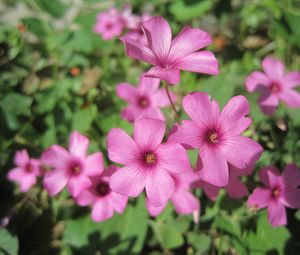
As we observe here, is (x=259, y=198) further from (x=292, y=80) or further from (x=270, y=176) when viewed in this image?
(x=292, y=80)

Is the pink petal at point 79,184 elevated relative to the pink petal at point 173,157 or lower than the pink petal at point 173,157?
lower

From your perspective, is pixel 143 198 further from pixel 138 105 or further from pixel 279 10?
pixel 279 10

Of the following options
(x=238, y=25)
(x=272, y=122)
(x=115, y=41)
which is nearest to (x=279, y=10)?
(x=238, y=25)

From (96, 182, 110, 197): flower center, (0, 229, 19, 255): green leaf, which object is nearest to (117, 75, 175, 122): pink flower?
(96, 182, 110, 197): flower center

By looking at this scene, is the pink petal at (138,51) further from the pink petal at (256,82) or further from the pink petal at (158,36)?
the pink petal at (256,82)

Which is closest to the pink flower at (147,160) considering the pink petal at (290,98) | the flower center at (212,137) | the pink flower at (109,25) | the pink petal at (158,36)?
the flower center at (212,137)

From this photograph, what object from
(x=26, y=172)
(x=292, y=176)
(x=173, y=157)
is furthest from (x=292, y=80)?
(x=26, y=172)

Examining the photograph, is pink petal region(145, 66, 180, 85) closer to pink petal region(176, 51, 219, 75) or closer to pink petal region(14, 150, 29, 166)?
pink petal region(176, 51, 219, 75)
